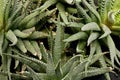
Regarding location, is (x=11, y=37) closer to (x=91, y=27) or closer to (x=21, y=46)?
(x=21, y=46)

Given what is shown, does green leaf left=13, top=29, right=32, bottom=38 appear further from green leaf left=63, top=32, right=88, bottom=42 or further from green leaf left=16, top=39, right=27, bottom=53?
green leaf left=63, top=32, right=88, bottom=42

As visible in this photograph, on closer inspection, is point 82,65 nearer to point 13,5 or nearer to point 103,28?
point 103,28

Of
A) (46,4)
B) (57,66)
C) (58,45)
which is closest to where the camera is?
(57,66)

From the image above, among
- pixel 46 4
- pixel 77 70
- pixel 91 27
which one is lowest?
pixel 77 70

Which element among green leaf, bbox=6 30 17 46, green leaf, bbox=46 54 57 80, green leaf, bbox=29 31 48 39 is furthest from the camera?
green leaf, bbox=29 31 48 39

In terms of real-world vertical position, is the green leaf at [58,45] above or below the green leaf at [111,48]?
above

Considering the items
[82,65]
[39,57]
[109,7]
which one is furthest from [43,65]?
[109,7]

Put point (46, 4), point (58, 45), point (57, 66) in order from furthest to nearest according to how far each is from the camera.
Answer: point (46, 4), point (58, 45), point (57, 66)

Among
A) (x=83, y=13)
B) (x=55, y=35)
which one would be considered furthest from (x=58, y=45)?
(x=83, y=13)

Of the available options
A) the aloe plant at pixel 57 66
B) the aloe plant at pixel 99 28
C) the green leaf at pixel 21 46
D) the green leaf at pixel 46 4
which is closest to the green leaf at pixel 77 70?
the aloe plant at pixel 57 66

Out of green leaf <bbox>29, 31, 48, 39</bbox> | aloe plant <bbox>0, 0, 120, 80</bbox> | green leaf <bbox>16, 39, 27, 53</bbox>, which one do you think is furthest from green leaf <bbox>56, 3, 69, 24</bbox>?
green leaf <bbox>16, 39, 27, 53</bbox>

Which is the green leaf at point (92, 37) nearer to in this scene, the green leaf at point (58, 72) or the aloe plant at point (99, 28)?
the aloe plant at point (99, 28)
